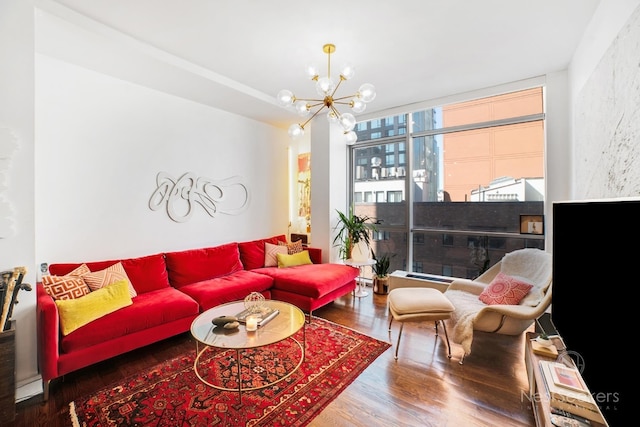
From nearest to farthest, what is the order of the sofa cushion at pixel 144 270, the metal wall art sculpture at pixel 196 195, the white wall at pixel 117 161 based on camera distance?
the white wall at pixel 117 161 → the sofa cushion at pixel 144 270 → the metal wall art sculpture at pixel 196 195

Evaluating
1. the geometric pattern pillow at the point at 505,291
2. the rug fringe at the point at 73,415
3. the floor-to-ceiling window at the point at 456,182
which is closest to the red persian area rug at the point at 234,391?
the rug fringe at the point at 73,415

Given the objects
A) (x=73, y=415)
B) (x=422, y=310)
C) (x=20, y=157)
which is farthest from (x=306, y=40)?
(x=73, y=415)

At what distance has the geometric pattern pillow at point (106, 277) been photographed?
2.56 metres

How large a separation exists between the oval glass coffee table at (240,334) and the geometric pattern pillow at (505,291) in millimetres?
1858

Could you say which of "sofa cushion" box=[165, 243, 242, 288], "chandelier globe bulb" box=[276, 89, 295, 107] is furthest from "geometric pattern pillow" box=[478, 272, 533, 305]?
"sofa cushion" box=[165, 243, 242, 288]

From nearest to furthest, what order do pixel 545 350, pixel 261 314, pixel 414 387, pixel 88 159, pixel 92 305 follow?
pixel 545 350
pixel 414 387
pixel 92 305
pixel 261 314
pixel 88 159

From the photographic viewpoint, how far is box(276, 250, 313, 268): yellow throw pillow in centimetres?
412

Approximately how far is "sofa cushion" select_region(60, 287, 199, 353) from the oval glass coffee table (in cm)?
41

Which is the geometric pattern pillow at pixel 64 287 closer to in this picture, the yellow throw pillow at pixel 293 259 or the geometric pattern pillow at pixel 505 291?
the yellow throw pillow at pixel 293 259

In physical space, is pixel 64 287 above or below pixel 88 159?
below

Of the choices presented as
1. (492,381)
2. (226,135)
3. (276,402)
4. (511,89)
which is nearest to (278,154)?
(226,135)

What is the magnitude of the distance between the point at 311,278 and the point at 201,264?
1.39 metres

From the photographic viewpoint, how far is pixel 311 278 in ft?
11.4

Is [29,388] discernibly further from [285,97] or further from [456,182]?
[456,182]
